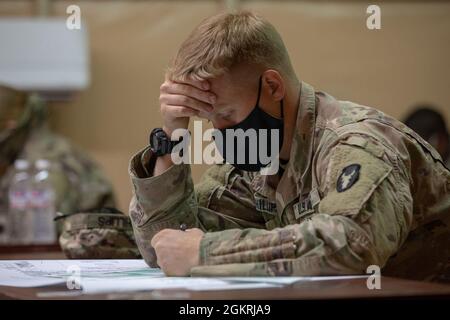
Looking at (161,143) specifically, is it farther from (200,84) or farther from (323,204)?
(323,204)

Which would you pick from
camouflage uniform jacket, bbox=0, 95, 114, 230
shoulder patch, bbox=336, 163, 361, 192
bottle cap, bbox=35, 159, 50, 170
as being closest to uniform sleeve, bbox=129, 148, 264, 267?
shoulder patch, bbox=336, 163, 361, 192

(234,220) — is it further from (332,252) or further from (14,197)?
(14,197)

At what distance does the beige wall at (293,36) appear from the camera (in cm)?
437

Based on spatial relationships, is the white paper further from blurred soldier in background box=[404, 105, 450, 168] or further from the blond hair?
blurred soldier in background box=[404, 105, 450, 168]

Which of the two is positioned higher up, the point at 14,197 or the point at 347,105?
the point at 347,105

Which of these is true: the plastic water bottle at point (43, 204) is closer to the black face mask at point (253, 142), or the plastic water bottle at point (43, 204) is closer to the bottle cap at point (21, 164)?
the bottle cap at point (21, 164)

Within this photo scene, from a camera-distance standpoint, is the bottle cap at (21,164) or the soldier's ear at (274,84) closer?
the soldier's ear at (274,84)

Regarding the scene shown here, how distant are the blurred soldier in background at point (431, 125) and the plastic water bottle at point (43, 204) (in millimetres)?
1767

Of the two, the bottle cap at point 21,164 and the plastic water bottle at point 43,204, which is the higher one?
the bottle cap at point 21,164

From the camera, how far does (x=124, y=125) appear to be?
4258mm

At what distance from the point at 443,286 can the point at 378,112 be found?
0.42 m

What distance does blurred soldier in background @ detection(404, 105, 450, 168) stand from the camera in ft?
13.5

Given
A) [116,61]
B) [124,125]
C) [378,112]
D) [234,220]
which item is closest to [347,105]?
[378,112]

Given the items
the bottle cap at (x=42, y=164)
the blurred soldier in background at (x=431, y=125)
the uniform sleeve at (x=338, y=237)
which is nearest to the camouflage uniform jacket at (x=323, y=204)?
the uniform sleeve at (x=338, y=237)
